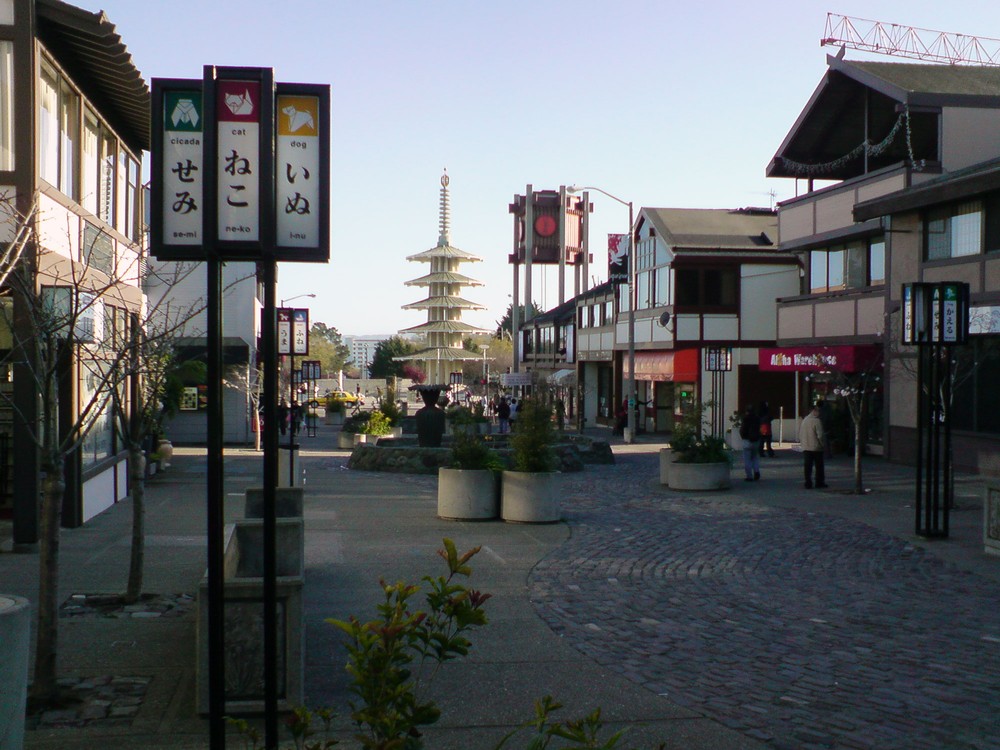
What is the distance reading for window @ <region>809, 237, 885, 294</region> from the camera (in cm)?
2811

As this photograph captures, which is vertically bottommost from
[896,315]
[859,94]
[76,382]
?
[76,382]

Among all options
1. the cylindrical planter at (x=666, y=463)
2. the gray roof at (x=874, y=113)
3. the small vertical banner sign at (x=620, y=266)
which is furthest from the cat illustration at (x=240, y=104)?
the small vertical banner sign at (x=620, y=266)

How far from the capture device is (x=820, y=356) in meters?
24.0

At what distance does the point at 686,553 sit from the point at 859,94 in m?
21.1

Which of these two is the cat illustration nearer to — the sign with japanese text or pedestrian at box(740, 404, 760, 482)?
the sign with japanese text

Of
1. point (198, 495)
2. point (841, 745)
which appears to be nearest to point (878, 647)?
point (841, 745)

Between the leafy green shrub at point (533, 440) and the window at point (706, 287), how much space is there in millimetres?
27476

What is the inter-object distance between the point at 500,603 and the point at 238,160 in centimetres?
617

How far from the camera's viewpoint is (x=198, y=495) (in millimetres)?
19938

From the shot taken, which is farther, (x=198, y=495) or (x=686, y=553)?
(x=198, y=495)

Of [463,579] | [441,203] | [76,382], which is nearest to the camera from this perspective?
[463,579]

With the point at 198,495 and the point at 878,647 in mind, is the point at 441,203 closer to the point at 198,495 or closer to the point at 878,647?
the point at 198,495

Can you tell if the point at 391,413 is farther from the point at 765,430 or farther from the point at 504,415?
the point at 765,430

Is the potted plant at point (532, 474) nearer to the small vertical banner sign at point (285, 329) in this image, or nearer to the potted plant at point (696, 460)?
the potted plant at point (696, 460)
